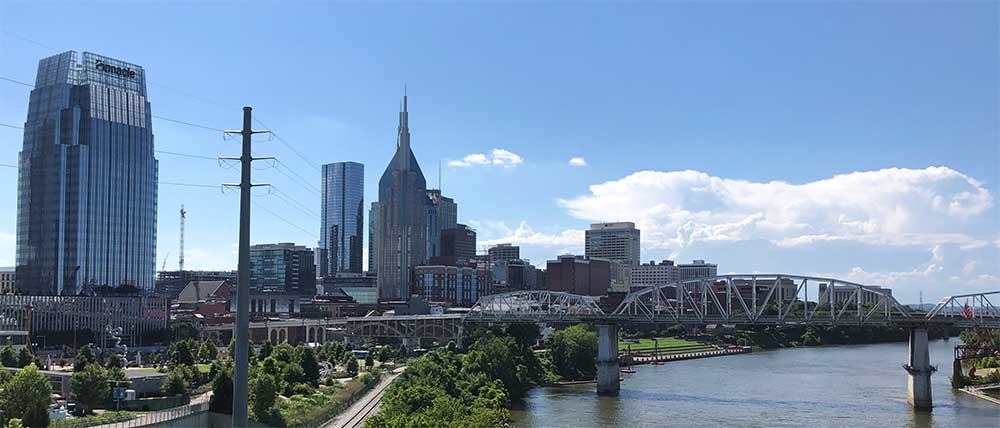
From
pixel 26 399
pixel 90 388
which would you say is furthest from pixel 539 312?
pixel 26 399

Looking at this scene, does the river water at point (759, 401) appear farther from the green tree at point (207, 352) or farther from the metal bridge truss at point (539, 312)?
the green tree at point (207, 352)

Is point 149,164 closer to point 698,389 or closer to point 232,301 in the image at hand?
point 232,301

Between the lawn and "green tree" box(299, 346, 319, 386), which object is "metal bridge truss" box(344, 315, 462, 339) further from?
"green tree" box(299, 346, 319, 386)

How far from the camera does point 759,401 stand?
83000mm

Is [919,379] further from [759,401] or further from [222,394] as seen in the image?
[222,394]

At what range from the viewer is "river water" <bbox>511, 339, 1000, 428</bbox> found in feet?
237

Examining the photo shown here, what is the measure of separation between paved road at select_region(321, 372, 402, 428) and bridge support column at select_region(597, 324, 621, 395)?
23.7 metres

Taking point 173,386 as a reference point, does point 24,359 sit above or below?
above

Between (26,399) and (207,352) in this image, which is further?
(207,352)

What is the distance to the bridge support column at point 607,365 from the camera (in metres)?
96.1

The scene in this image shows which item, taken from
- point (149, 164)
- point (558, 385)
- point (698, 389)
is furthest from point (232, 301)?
point (698, 389)

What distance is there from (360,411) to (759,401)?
36.6 m

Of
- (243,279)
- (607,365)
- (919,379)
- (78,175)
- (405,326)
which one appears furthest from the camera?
(78,175)

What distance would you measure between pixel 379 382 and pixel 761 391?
37.3m
